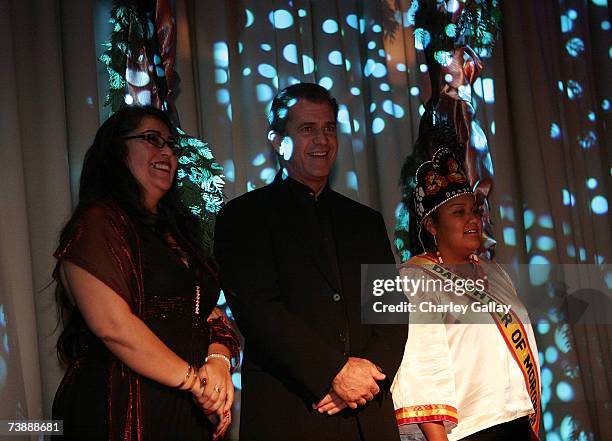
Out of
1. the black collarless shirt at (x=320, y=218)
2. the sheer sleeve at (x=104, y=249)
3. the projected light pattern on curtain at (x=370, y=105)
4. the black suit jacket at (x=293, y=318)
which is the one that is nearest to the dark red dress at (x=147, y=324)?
the sheer sleeve at (x=104, y=249)

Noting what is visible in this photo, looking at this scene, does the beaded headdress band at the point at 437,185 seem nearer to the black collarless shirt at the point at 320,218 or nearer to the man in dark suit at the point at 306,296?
the man in dark suit at the point at 306,296

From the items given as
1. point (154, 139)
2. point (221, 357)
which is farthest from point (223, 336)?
point (154, 139)

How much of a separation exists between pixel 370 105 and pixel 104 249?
172cm

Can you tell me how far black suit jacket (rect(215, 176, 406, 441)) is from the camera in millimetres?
1944

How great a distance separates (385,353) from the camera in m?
2.05

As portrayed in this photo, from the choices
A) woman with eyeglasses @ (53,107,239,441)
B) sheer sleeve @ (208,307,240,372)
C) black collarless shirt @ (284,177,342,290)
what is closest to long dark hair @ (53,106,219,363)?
woman with eyeglasses @ (53,107,239,441)

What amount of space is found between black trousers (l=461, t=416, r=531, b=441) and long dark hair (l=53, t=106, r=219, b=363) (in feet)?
2.89

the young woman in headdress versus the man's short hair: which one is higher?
the man's short hair

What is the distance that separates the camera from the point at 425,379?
220 centimetres

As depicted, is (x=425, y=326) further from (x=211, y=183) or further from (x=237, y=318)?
(x=211, y=183)

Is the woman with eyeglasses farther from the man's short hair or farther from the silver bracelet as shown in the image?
the man's short hair

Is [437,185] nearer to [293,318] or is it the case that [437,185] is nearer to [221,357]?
[293,318]

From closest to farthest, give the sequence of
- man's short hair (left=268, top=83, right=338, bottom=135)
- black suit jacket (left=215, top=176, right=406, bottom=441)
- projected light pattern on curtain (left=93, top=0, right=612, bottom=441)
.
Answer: black suit jacket (left=215, top=176, right=406, bottom=441), man's short hair (left=268, top=83, right=338, bottom=135), projected light pattern on curtain (left=93, top=0, right=612, bottom=441)

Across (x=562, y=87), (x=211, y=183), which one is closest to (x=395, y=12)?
(x=562, y=87)
